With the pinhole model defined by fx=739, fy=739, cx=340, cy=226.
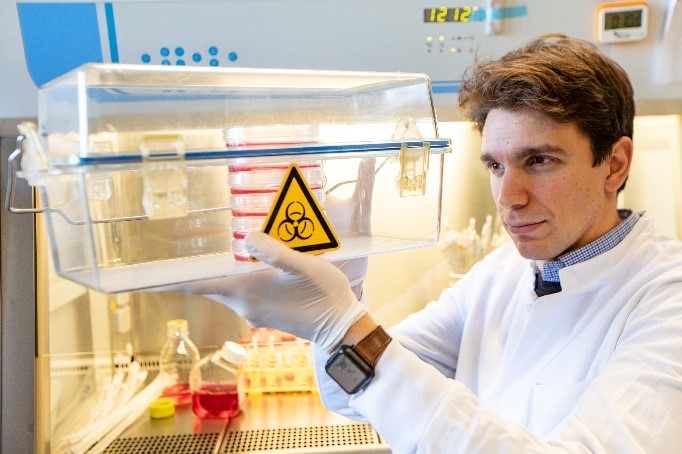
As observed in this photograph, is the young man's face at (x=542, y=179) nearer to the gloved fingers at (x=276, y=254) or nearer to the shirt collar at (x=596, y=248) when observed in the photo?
the shirt collar at (x=596, y=248)

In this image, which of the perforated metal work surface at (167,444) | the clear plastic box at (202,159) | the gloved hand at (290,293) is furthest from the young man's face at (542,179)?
the perforated metal work surface at (167,444)

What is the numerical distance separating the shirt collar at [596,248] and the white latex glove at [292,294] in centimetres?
48

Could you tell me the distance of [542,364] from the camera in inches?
56.6

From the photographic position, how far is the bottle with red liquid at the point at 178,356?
2115 mm

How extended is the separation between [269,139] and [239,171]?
0.07 meters

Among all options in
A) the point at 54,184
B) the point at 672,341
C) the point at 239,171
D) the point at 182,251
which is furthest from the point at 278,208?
the point at 672,341

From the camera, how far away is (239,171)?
3.72 ft

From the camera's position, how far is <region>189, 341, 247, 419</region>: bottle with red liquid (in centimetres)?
197

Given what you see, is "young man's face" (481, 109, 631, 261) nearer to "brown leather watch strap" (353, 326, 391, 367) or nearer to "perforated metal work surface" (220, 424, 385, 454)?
"brown leather watch strap" (353, 326, 391, 367)

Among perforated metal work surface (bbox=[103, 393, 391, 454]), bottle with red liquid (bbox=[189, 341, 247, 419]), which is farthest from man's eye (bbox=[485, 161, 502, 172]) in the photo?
bottle with red liquid (bbox=[189, 341, 247, 419])

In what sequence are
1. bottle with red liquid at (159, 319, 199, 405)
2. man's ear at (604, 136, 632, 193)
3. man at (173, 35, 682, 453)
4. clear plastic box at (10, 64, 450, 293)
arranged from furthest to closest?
1. bottle with red liquid at (159, 319, 199, 405)
2. man's ear at (604, 136, 632, 193)
3. man at (173, 35, 682, 453)
4. clear plastic box at (10, 64, 450, 293)

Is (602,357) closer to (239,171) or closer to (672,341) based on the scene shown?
(672,341)

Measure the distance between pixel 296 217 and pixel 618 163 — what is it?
2.35 feet

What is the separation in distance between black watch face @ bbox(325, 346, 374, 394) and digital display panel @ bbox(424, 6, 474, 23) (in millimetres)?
868
